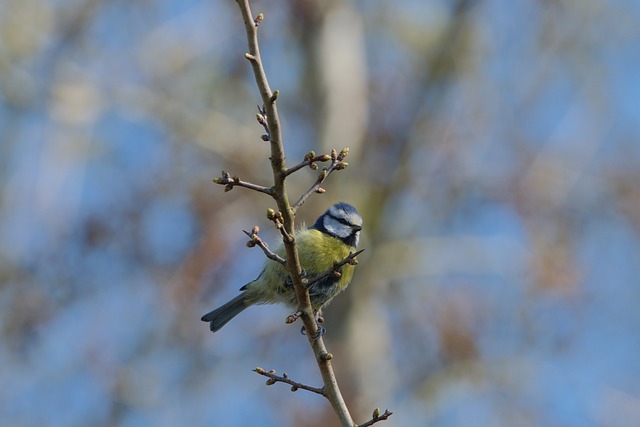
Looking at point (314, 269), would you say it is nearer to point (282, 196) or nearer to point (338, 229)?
point (338, 229)

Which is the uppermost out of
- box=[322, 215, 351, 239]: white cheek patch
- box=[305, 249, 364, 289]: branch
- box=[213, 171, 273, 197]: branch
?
box=[322, 215, 351, 239]: white cheek patch

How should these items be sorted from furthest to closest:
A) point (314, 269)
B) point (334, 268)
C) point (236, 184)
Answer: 1. point (314, 269)
2. point (334, 268)
3. point (236, 184)

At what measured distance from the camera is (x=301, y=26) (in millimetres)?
13297

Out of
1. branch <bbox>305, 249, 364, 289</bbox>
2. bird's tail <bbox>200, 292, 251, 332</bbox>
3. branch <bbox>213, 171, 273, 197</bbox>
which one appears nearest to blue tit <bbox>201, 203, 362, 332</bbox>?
bird's tail <bbox>200, 292, 251, 332</bbox>

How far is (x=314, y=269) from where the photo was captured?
14.9ft

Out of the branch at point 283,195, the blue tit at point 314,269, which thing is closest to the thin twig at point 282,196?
the branch at point 283,195

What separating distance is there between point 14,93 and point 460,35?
21.4 feet

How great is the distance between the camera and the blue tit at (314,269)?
4434mm

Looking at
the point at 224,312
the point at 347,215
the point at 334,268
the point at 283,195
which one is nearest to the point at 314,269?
the point at 347,215

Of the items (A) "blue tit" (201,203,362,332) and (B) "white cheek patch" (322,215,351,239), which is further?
(B) "white cheek patch" (322,215,351,239)

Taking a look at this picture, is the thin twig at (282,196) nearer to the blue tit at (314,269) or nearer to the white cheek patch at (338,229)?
the blue tit at (314,269)

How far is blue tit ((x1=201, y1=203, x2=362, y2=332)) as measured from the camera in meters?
4.43

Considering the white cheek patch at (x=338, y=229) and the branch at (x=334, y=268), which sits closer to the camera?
the branch at (x=334, y=268)

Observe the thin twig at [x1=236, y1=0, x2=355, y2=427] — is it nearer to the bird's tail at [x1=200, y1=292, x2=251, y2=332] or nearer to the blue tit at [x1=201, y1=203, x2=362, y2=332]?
the blue tit at [x1=201, y1=203, x2=362, y2=332]
